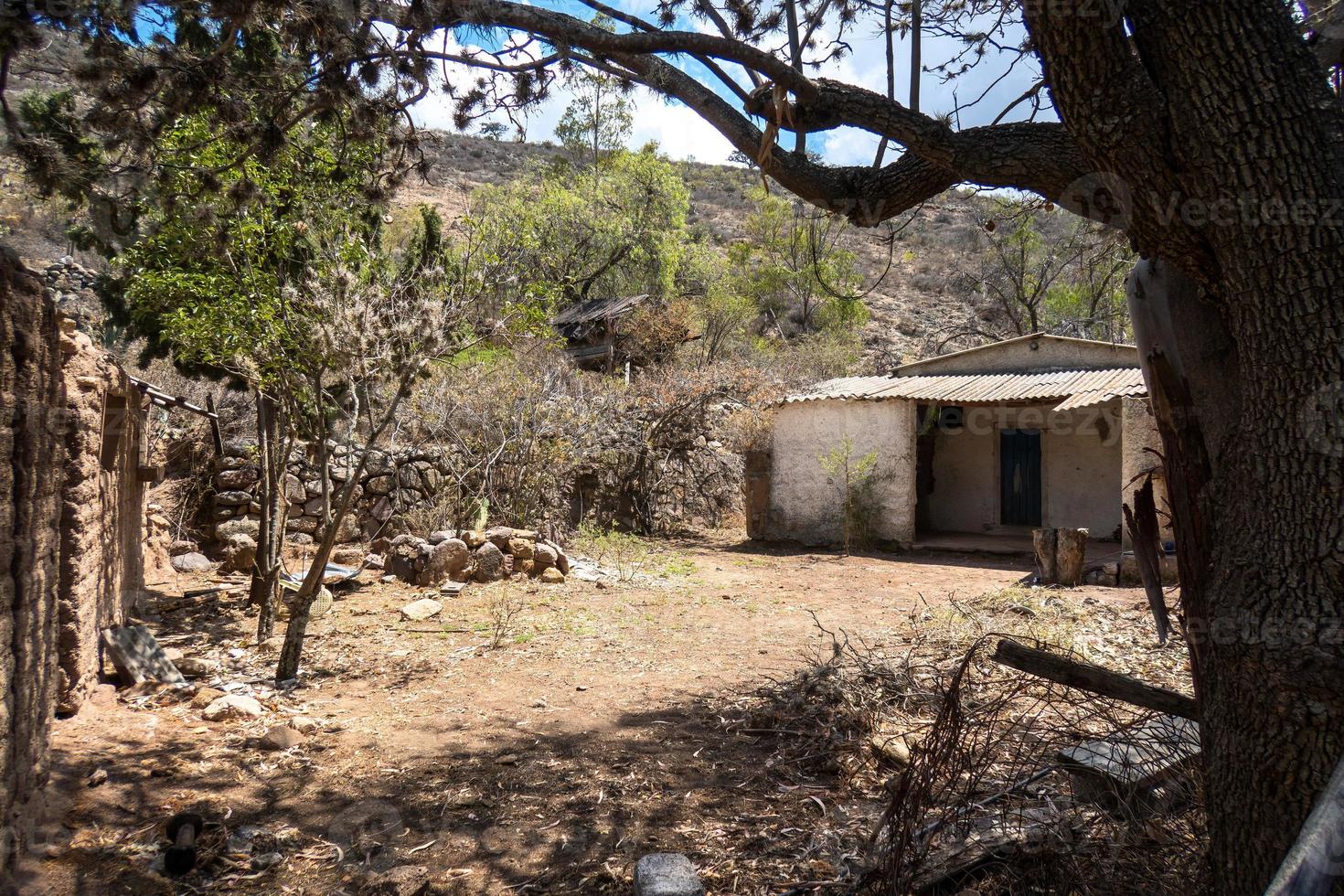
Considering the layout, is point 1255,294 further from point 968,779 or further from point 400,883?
point 400,883

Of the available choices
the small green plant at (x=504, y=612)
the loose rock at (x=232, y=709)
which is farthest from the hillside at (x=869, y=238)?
the loose rock at (x=232, y=709)

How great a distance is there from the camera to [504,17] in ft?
11.8

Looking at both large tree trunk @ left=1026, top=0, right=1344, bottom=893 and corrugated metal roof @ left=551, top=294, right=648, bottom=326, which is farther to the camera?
corrugated metal roof @ left=551, top=294, right=648, bottom=326

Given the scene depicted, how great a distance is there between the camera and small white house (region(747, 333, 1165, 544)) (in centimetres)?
1342

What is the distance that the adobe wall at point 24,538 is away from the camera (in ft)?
9.05

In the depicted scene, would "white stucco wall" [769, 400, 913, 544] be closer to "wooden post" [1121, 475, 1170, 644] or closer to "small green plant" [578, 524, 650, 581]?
"small green plant" [578, 524, 650, 581]

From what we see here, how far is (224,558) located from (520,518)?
12.2ft

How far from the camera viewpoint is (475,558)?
32.1ft

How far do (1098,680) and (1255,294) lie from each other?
50.8 inches

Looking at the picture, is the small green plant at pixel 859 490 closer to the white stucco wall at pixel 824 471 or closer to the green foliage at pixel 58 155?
the white stucco wall at pixel 824 471

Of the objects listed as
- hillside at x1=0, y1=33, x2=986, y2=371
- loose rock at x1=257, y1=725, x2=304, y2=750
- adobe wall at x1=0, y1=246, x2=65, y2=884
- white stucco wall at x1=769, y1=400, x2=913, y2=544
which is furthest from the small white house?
adobe wall at x1=0, y1=246, x2=65, y2=884

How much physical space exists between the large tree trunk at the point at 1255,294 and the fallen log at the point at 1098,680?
0.28 m

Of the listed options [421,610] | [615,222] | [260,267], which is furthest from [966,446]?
[615,222]

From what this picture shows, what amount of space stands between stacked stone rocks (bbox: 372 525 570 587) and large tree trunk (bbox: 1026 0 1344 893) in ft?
27.0
